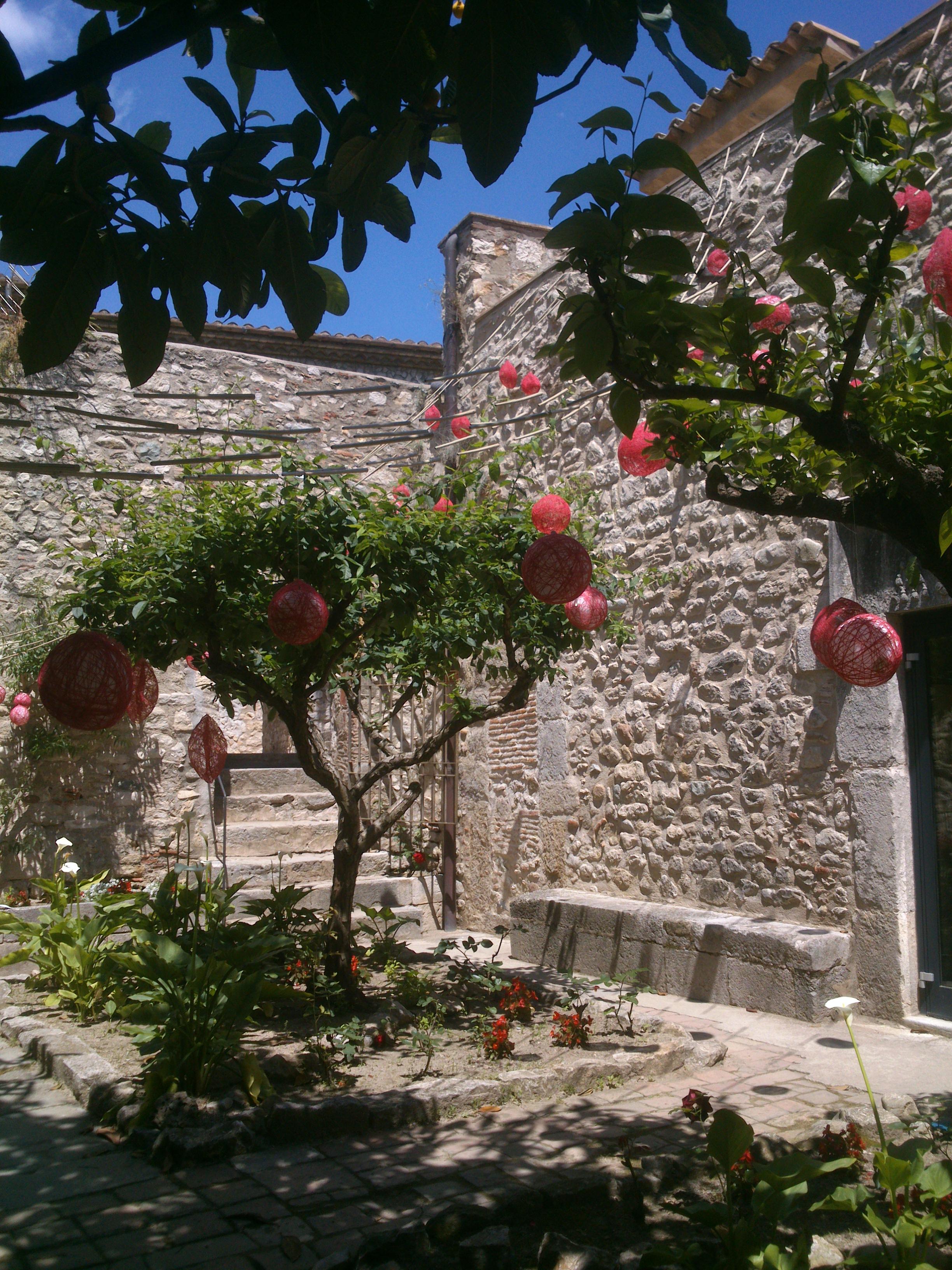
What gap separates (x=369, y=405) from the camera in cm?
980

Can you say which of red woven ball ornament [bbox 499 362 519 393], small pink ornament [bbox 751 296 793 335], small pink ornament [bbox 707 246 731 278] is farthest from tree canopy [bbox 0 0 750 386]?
red woven ball ornament [bbox 499 362 519 393]

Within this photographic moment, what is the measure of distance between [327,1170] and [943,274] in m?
3.50

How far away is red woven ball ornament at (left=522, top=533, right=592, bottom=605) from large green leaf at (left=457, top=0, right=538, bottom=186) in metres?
2.68

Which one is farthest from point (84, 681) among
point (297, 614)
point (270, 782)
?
point (270, 782)

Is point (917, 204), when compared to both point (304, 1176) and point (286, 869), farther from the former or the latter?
point (286, 869)

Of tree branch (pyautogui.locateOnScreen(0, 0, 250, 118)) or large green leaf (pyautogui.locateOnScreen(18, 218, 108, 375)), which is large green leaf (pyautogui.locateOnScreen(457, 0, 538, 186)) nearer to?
tree branch (pyautogui.locateOnScreen(0, 0, 250, 118))

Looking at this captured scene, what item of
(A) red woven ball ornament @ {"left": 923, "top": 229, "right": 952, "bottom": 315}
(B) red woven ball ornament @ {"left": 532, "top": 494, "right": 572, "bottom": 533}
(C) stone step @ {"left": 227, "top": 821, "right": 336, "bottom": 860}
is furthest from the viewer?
(C) stone step @ {"left": 227, "top": 821, "right": 336, "bottom": 860}

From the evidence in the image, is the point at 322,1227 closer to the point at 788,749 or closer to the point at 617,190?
the point at 617,190

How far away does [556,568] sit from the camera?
3822 mm

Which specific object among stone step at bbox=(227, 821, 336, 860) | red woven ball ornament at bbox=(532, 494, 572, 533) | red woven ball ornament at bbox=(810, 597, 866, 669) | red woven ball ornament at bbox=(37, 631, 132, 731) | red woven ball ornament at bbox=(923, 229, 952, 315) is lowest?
stone step at bbox=(227, 821, 336, 860)

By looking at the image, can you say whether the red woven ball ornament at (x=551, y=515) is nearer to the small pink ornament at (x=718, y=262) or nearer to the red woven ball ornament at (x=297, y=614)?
the red woven ball ornament at (x=297, y=614)

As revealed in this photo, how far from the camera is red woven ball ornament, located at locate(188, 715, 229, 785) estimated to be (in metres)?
5.91

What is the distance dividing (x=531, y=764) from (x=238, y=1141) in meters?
4.66

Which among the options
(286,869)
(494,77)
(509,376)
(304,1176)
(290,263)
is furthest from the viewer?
(286,869)
